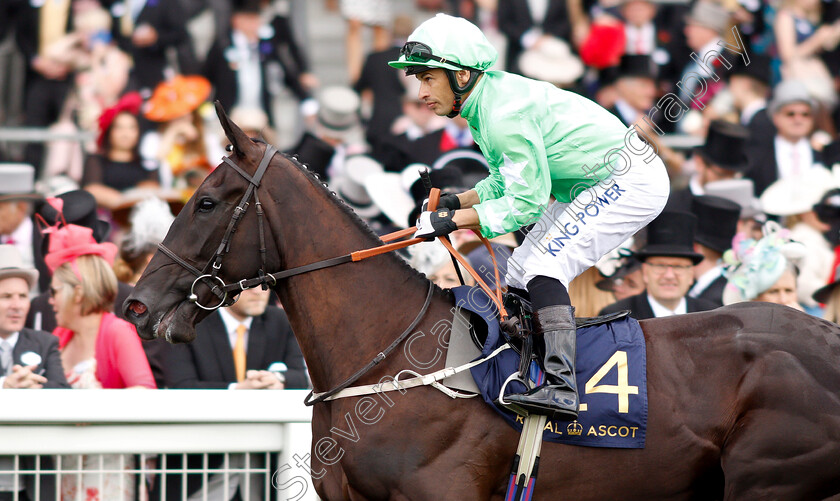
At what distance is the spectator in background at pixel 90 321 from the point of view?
5637 millimetres

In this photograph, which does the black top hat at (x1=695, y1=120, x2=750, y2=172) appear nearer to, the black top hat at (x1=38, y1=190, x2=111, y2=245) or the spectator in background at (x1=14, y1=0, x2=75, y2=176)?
the black top hat at (x1=38, y1=190, x2=111, y2=245)

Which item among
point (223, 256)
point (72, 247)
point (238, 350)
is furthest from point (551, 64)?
point (223, 256)

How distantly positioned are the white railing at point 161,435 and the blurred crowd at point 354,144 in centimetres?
24

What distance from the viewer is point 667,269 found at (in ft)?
21.4

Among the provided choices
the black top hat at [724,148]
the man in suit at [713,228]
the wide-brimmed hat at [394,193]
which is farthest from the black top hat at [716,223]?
the wide-brimmed hat at [394,193]

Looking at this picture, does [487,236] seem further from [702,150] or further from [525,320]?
[702,150]

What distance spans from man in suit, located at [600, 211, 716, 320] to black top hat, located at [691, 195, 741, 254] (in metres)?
0.98

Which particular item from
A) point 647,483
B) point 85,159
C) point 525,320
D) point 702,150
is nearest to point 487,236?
point 525,320

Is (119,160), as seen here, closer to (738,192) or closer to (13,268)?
(13,268)

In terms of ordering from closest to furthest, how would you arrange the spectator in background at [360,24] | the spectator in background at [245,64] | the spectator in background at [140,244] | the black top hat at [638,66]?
the spectator in background at [140,244] → the spectator in background at [245,64] → the black top hat at [638,66] → the spectator in background at [360,24]

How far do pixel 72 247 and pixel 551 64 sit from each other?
607 cm

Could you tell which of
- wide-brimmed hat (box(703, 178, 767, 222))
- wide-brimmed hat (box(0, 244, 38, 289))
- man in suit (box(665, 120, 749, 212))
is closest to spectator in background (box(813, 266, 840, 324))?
wide-brimmed hat (box(703, 178, 767, 222))

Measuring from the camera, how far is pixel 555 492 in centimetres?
419

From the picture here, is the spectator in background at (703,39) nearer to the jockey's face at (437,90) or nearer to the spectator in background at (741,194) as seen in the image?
the spectator in background at (741,194)
